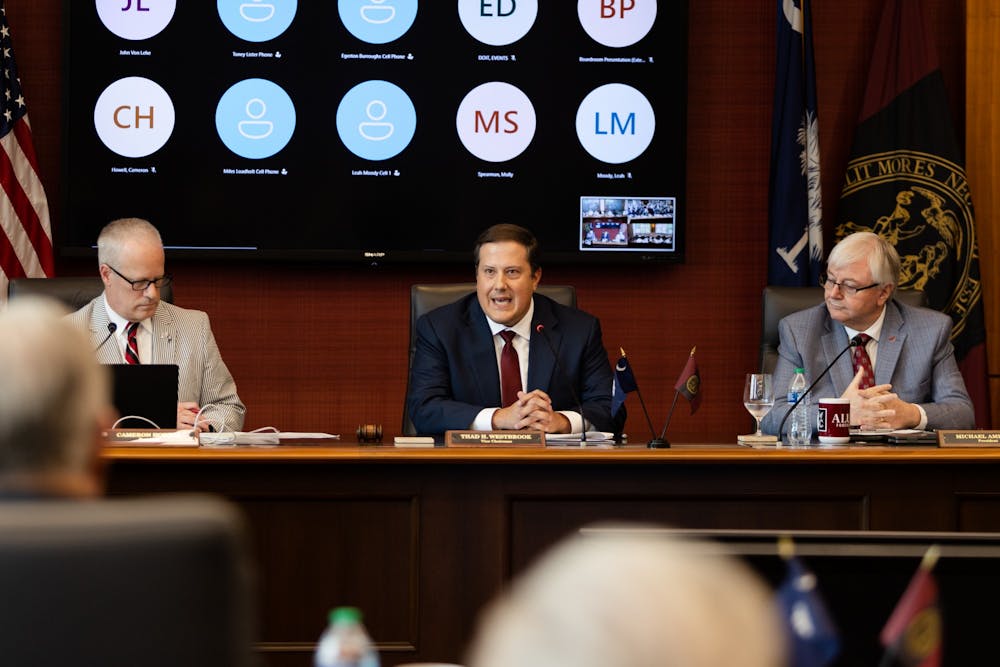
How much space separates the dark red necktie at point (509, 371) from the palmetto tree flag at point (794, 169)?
1.60m

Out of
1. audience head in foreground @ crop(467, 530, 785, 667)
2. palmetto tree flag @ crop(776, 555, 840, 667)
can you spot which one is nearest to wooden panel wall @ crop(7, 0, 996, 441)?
palmetto tree flag @ crop(776, 555, 840, 667)

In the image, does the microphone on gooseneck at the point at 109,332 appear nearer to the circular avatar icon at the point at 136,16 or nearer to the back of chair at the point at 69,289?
the back of chair at the point at 69,289

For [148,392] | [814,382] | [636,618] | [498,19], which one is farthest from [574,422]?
[636,618]

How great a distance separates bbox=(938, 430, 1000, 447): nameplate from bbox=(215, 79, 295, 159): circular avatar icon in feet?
9.65

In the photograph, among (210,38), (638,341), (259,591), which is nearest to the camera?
(259,591)

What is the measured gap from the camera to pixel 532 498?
3160mm

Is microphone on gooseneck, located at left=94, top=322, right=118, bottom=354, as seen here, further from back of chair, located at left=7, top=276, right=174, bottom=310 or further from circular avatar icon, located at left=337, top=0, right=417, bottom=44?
circular avatar icon, located at left=337, top=0, right=417, bottom=44

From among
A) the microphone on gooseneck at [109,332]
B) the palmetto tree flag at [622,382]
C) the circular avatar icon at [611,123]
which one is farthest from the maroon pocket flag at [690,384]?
the circular avatar icon at [611,123]

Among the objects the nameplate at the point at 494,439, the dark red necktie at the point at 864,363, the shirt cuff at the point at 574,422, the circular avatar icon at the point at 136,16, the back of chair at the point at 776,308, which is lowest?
the nameplate at the point at 494,439

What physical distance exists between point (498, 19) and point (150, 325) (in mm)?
2008

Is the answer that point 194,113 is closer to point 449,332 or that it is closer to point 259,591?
point 449,332

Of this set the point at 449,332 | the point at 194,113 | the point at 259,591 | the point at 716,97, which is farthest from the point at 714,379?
the point at 259,591

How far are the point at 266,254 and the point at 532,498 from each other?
2405 millimetres

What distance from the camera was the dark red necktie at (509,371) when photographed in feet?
13.3
